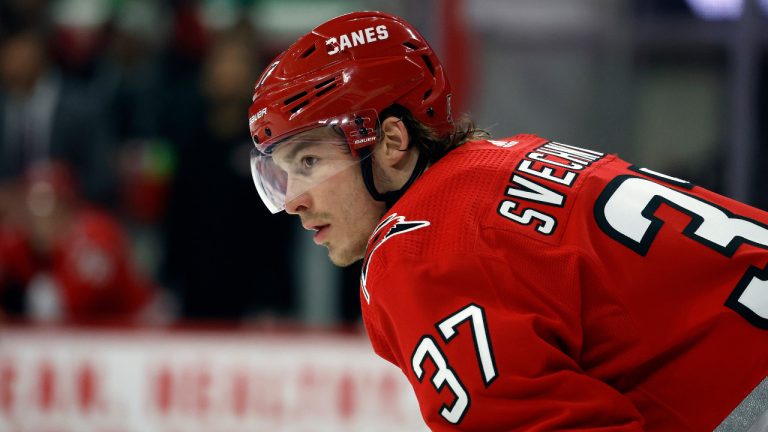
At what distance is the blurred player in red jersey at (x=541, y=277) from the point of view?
1.76 m

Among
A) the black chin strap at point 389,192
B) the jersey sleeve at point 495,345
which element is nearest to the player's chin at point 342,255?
the black chin strap at point 389,192

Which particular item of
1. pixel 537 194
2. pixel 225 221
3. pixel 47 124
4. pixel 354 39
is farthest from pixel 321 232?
pixel 47 124

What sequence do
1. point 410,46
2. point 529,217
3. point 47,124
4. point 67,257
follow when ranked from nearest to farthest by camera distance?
1. point 529,217
2. point 410,46
3. point 67,257
4. point 47,124

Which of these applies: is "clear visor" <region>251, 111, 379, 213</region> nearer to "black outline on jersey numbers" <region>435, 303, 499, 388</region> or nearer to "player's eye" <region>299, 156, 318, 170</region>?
"player's eye" <region>299, 156, 318, 170</region>

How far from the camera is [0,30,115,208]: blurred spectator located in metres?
5.45

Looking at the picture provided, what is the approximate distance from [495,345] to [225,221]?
3.58m

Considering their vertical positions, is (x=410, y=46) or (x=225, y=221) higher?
(x=410, y=46)

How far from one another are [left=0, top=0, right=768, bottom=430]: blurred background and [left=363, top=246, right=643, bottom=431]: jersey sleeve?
299 centimetres

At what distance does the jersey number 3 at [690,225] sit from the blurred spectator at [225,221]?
3312 mm

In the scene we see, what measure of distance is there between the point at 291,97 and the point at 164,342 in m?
3.02

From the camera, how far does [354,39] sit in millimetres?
2152

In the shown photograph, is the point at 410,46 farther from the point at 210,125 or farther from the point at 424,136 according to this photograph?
the point at 210,125

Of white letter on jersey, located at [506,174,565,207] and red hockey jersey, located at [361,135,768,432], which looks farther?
white letter on jersey, located at [506,174,565,207]

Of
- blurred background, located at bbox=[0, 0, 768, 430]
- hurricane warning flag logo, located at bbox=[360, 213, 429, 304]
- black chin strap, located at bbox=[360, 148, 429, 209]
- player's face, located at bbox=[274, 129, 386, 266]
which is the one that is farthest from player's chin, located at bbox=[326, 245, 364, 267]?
blurred background, located at bbox=[0, 0, 768, 430]
